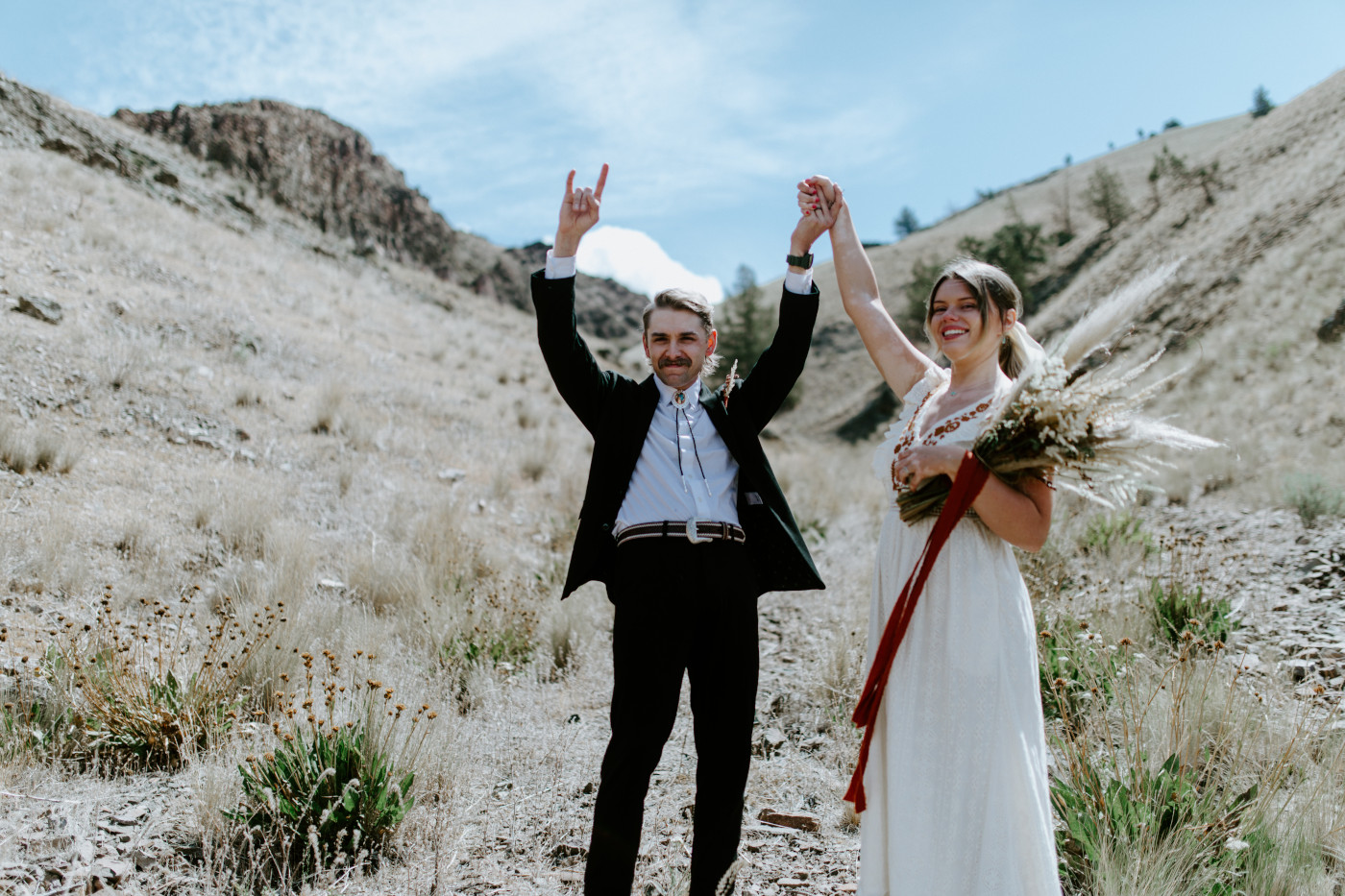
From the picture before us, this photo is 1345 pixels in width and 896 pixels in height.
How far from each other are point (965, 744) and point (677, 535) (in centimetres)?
108

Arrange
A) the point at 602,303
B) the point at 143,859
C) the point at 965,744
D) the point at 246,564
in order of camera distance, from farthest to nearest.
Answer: the point at 602,303 < the point at 246,564 < the point at 143,859 < the point at 965,744

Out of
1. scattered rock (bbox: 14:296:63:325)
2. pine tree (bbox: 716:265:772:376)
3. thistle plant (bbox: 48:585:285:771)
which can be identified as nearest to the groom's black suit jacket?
thistle plant (bbox: 48:585:285:771)

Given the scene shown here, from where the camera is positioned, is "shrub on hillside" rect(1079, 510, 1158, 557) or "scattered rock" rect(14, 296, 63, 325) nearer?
"shrub on hillside" rect(1079, 510, 1158, 557)

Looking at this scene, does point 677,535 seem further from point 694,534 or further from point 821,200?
point 821,200

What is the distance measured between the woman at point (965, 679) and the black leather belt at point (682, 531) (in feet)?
1.77

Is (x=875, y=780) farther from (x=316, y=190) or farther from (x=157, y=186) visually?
(x=316, y=190)

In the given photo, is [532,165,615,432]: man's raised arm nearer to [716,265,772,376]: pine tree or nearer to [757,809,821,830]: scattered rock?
[757,809,821,830]: scattered rock

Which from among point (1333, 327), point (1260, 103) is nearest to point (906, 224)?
point (1260, 103)

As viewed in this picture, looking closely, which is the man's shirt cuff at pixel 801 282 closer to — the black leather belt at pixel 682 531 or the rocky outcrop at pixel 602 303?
the black leather belt at pixel 682 531

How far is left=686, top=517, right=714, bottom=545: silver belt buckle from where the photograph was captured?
263 cm

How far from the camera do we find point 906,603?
2.32 metres

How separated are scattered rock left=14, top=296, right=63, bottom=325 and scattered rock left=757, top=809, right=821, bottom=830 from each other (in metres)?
9.64

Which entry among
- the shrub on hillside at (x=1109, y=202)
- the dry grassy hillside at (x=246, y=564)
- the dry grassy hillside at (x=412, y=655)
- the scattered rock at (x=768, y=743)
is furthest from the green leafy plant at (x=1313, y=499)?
the shrub on hillside at (x=1109, y=202)

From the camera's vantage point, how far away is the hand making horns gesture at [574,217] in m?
2.82
